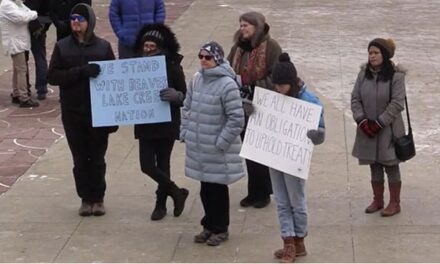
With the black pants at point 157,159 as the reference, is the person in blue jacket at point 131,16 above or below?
above

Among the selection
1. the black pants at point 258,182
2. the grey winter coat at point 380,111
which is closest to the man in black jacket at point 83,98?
the black pants at point 258,182

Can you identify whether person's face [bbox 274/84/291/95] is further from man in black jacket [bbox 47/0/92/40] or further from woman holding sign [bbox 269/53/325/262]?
man in black jacket [bbox 47/0/92/40]

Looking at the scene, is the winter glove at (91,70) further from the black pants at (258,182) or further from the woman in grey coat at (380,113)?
the woman in grey coat at (380,113)

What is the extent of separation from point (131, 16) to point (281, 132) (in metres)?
3.96

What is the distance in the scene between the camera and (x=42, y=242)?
7238mm

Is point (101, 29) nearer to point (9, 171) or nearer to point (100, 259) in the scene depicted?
point (9, 171)

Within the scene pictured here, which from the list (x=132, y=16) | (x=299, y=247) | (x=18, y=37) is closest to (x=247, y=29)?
(x=299, y=247)

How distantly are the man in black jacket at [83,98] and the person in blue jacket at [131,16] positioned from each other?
2544 mm

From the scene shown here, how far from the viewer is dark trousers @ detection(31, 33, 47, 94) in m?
12.2

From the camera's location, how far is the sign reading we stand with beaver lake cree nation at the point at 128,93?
7469 millimetres

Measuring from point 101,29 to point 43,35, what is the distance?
5958 millimetres

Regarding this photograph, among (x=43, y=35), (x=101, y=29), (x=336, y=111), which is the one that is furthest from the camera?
(x=101, y=29)

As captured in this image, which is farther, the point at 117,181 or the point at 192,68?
the point at 192,68

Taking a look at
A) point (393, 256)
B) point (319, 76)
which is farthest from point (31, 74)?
point (393, 256)
